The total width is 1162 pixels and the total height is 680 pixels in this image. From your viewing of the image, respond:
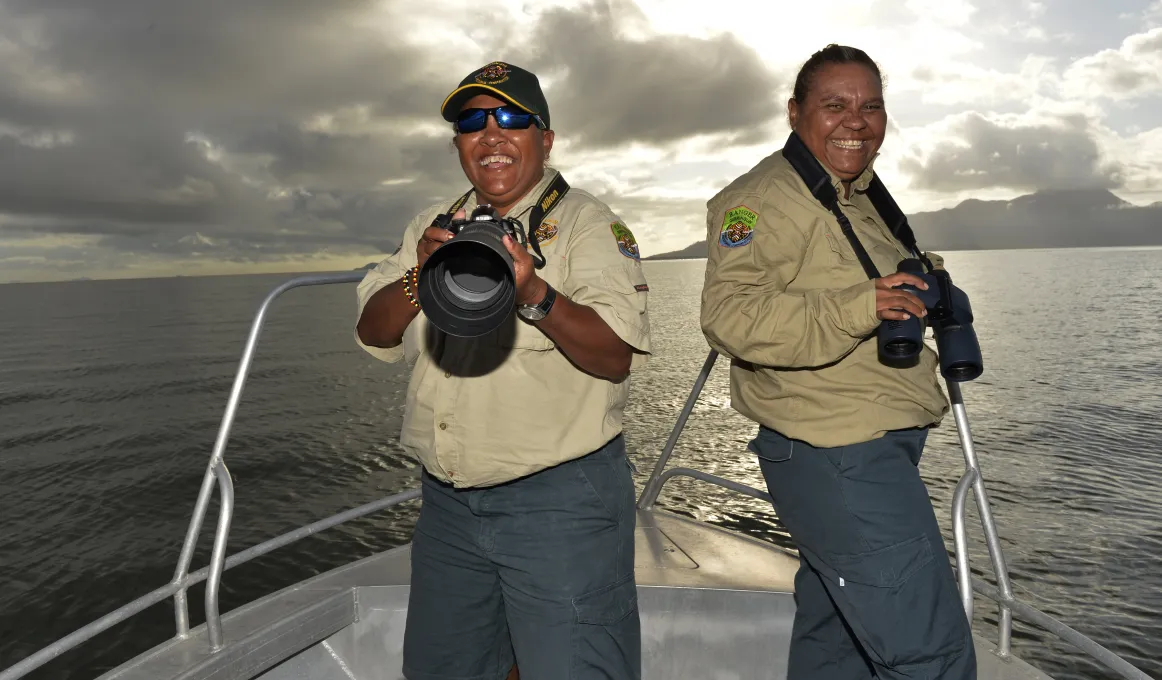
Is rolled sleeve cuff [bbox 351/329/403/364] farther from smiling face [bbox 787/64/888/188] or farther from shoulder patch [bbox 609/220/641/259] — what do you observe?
smiling face [bbox 787/64/888/188]

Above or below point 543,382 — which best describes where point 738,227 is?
above

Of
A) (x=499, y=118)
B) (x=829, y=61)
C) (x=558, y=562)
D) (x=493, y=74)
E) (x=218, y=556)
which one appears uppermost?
(x=829, y=61)

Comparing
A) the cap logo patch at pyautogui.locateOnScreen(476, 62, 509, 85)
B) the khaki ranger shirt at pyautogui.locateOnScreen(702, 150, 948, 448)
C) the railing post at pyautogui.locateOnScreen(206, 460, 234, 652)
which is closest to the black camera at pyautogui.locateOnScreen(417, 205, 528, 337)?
the cap logo patch at pyautogui.locateOnScreen(476, 62, 509, 85)

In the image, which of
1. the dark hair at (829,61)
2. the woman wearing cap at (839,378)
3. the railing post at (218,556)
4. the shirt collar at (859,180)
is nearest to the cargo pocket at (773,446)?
the woman wearing cap at (839,378)

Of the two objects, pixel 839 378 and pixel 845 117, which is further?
pixel 845 117

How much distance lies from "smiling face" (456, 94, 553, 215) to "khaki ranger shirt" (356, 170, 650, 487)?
79mm

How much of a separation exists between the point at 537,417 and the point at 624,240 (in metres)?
0.50

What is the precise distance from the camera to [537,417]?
5.86 feet

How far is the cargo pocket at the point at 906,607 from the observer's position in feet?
6.02

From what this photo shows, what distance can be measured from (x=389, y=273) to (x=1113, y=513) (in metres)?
17.9

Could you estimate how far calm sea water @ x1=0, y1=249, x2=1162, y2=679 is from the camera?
41.8 ft

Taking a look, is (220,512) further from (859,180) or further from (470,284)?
(859,180)

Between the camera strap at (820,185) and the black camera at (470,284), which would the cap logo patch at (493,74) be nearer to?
the black camera at (470,284)

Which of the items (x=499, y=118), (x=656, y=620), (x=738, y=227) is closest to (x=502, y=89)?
(x=499, y=118)
